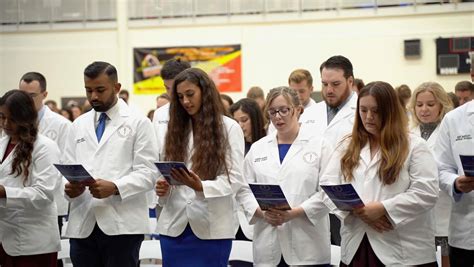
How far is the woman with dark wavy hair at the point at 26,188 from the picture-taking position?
4727 mm

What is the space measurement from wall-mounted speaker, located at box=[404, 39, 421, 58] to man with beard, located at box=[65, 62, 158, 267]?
8.79 m

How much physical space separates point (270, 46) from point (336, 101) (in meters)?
7.85

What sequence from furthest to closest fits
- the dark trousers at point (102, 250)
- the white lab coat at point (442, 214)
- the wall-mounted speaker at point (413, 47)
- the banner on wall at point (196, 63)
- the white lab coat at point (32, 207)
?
the banner on wall at point (196, 63) → the wall-mounted speaker at point (413, 47) → the white lab coat at point (442, 214) → the white lab coat at point (32, 207) → the dark trousers at point (102, 250)

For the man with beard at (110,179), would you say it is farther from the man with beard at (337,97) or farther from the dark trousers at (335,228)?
the dark trousers at (335,228)

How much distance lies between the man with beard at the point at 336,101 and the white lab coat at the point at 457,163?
1020 mm

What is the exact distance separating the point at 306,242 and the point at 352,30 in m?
9.01


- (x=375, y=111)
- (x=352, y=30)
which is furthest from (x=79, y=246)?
(x=352, y=30)

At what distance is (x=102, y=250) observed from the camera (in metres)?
4.54

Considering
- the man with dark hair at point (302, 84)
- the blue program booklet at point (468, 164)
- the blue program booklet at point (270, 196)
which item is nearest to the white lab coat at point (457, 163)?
the blue program booklet at point (468, 164)

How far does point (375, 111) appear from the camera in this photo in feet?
12.9

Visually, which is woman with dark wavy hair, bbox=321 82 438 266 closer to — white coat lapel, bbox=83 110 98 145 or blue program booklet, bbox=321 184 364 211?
blue program booklet, bbox=321 184 364 211

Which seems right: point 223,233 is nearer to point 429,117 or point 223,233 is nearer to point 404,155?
point 404,155

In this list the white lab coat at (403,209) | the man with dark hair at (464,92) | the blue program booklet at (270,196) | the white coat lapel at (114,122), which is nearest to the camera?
the white lab coat at (403,209)

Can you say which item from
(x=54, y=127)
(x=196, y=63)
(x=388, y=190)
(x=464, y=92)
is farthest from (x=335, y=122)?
(x=196, y=63)
